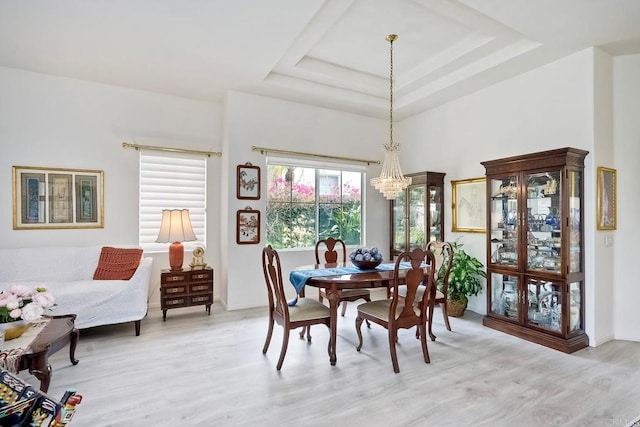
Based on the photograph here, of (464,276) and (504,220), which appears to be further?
(464,276)

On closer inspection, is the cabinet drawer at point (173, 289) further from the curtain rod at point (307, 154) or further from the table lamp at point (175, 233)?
the curtain rod at point (307, 154)

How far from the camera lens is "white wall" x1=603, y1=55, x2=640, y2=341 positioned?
130 inches

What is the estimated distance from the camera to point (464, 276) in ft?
13.0

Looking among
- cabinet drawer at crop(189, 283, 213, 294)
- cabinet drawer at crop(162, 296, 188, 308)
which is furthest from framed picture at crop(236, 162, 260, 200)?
cabinet drawer at crop(162, 296, 188, 308)

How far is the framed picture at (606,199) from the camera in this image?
3199 millimetres

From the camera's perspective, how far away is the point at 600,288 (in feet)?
10.6

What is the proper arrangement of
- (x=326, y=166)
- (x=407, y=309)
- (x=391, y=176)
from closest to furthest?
(x=407, y=309) < (x=391, y=176) < (x=326, y=166)

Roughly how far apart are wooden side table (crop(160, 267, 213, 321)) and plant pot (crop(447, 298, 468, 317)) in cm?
295

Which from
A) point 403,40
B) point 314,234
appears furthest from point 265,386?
point 403,40

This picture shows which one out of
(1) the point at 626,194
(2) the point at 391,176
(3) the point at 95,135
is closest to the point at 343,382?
(2) the point at 391,176

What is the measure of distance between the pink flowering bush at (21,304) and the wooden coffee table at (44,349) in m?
0.19

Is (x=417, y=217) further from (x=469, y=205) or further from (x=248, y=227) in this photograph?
(x=248, y=227)

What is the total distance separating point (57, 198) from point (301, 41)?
3.36 meters

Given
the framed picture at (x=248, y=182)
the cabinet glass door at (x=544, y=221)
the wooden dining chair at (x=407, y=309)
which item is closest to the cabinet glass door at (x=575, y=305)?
the cabinet glass door at (x=544, y=221)
